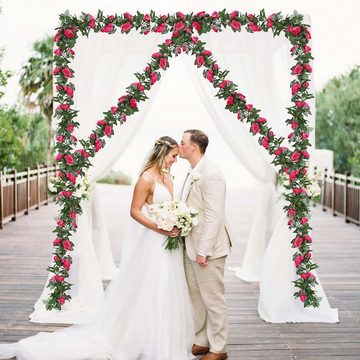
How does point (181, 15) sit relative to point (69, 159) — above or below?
above

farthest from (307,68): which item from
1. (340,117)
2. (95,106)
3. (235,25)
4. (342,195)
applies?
(340,117)

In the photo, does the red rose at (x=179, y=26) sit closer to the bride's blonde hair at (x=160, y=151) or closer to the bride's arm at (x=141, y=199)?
the bride's blonde hair at (x=160, y=151)

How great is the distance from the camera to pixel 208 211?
162 inches

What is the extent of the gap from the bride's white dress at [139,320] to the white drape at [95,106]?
949 mm

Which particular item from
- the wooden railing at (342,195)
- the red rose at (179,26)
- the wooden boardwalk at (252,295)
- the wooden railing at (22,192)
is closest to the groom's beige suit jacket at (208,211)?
the wooden boardwalk at (252,295)

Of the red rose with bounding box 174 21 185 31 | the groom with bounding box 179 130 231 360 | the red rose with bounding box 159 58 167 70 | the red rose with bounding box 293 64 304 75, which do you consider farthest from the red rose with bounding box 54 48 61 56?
the red rose with bounding box 293 64 304 75

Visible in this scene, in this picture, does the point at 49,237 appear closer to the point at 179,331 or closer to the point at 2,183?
the point at 2,183

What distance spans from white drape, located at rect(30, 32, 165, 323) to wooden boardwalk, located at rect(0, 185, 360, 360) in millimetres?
542

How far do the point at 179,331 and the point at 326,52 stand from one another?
77.8 ft

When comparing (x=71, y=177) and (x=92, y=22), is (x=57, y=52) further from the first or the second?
(x=71, y=177)

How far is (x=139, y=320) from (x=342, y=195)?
1010cm

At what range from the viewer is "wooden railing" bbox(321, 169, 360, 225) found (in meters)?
12.5

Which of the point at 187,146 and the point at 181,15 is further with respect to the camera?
the point at 181,15

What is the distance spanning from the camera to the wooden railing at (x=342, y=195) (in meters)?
12.5
